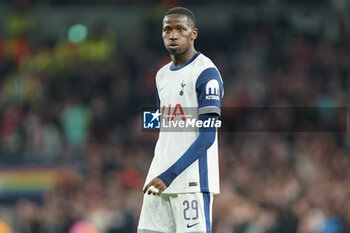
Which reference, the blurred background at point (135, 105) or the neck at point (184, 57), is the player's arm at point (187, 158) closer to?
the neck at point (184, 57)

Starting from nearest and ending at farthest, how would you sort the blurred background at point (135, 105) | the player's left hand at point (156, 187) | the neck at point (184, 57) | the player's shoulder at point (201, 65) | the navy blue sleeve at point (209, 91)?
the player's left hand at point (156, 187), the navy blue sleeve at point (209, 91), the player's shoulder at point (201, 65), the neck at point (184, 57), the blurred background at point (135, 105)

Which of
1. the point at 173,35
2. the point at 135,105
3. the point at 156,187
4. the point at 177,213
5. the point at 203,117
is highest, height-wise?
the point at 135,105

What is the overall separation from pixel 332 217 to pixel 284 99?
14.4 ft

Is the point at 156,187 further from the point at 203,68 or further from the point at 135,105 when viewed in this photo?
the point at 135,105

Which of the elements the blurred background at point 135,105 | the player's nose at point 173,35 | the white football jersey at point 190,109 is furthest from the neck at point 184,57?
the blurred background at point 135,105

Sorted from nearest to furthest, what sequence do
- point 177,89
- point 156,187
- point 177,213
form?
1. point 156,187
2. point 177,213
3. point 177,89

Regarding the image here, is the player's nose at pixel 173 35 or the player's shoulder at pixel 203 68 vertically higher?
the player's nose at pixel 173 35

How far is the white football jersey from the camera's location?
18.7 ft

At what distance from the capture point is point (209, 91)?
5.68 metres

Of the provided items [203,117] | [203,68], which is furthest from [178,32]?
[203,117]

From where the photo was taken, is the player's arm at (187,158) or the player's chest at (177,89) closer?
the player's arm at (187,158)

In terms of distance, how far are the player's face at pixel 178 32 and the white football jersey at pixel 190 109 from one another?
0.14 m

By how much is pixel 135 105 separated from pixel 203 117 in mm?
10431

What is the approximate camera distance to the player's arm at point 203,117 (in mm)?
5559
